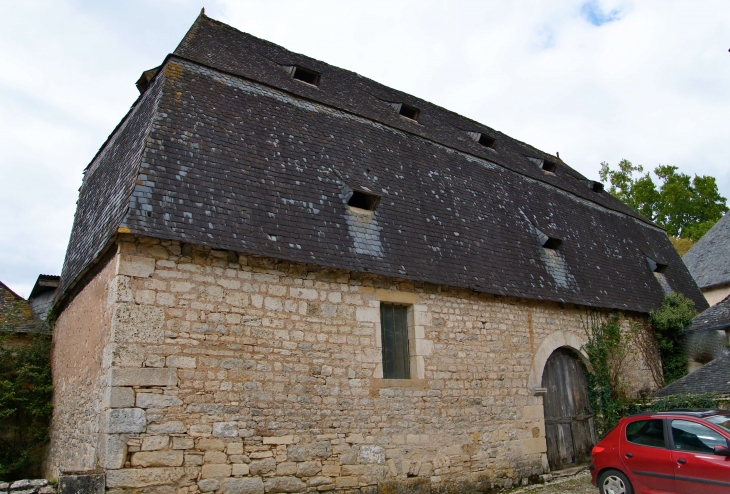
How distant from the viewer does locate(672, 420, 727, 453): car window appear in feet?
22.1

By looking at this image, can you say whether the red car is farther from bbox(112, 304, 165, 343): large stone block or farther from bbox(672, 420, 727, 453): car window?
bbox(112, 304, 165, 343): large stone block

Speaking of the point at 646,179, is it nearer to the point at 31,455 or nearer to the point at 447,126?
the point at 447,126

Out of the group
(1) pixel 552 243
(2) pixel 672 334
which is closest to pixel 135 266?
(1) pixel 552 243

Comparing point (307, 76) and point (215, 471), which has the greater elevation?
point (307, 76)

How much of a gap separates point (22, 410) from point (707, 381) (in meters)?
12.1

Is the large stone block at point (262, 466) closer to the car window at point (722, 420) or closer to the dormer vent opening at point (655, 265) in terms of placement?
the car window at point (722, 420)

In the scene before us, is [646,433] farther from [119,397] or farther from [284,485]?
[119,397]

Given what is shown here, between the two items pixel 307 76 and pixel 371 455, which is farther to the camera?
pixel 307 76

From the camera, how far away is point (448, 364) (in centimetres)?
936

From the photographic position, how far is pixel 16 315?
10797mm

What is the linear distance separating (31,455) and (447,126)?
1124 cm

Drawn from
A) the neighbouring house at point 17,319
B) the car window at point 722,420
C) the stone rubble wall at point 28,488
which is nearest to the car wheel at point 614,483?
the car window at point 722,420

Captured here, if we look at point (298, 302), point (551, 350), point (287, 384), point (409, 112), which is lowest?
point (287, 384)

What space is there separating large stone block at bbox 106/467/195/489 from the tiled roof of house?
5.20m
